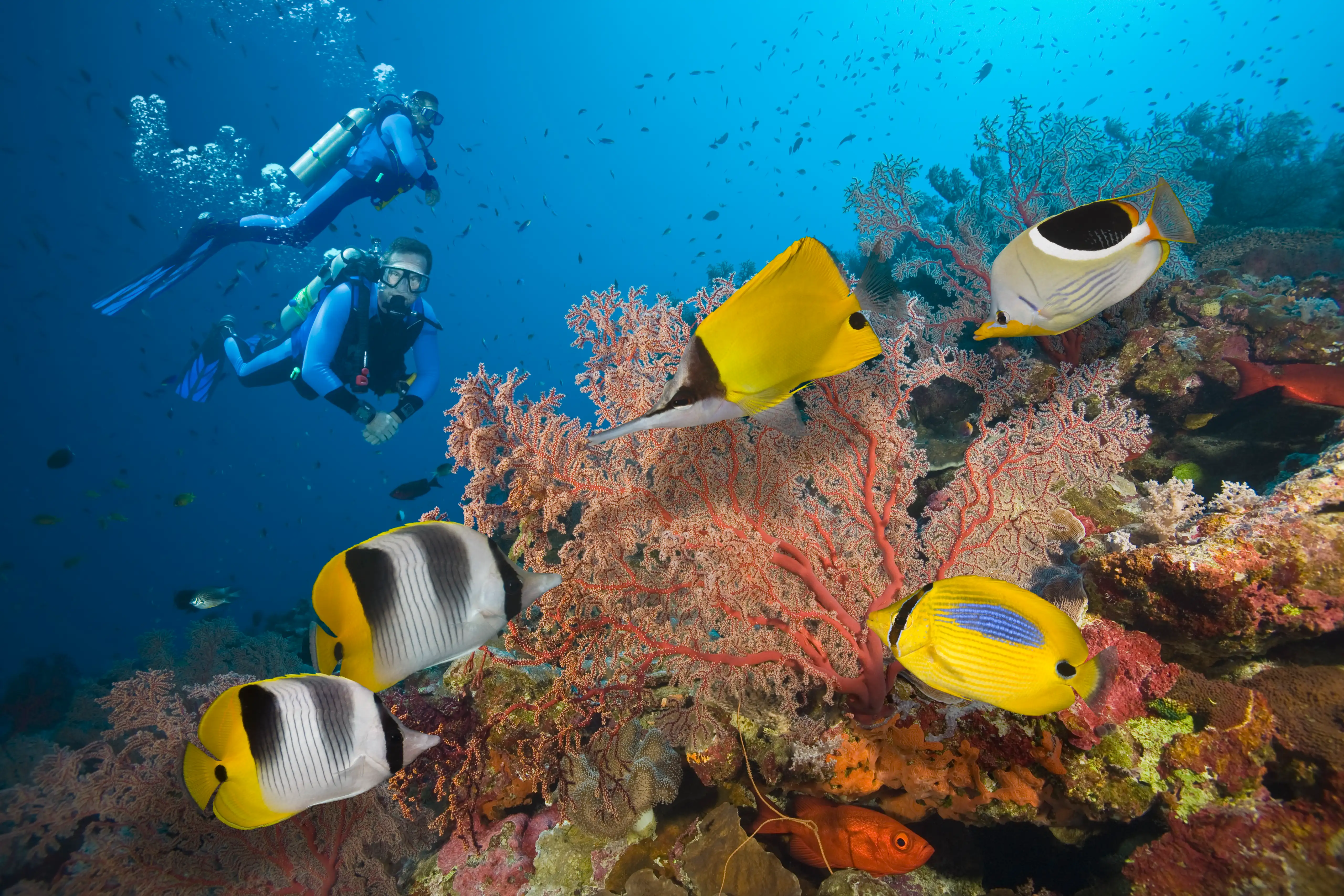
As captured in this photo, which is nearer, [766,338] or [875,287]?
[766,338]

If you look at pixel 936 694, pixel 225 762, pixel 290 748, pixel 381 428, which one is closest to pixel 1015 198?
pixel 936 694

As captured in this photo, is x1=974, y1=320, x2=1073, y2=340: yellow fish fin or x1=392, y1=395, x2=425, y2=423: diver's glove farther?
x1=392, y1=395, x2=425, y2=423: diver's glove

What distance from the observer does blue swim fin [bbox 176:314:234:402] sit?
1307cm

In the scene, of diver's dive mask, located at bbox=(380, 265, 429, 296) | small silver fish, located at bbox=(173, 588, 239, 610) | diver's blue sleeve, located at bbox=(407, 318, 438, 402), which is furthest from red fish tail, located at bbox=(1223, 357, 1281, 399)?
small silver fish, located at bbox=(173, 588, 239, 610)

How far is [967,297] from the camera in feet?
16.2

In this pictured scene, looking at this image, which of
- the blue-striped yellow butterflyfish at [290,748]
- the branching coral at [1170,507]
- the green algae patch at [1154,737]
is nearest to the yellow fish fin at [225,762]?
the blue-striped yellow butterflyfish at [290,748]

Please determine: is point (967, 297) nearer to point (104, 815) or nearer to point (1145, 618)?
point (1145, 618)

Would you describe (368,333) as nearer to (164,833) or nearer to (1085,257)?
(164,833)

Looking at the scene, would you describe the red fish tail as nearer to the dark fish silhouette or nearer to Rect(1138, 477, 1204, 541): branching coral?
Rect(1138, 477, 1204, 541): branching coral

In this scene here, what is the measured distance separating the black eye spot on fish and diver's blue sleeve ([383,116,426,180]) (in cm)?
1307

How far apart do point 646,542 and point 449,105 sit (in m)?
80.9

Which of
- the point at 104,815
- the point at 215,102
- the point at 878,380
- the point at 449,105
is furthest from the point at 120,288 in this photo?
the point at 449,105

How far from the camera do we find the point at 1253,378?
512cm

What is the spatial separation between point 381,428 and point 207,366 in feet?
34.7
